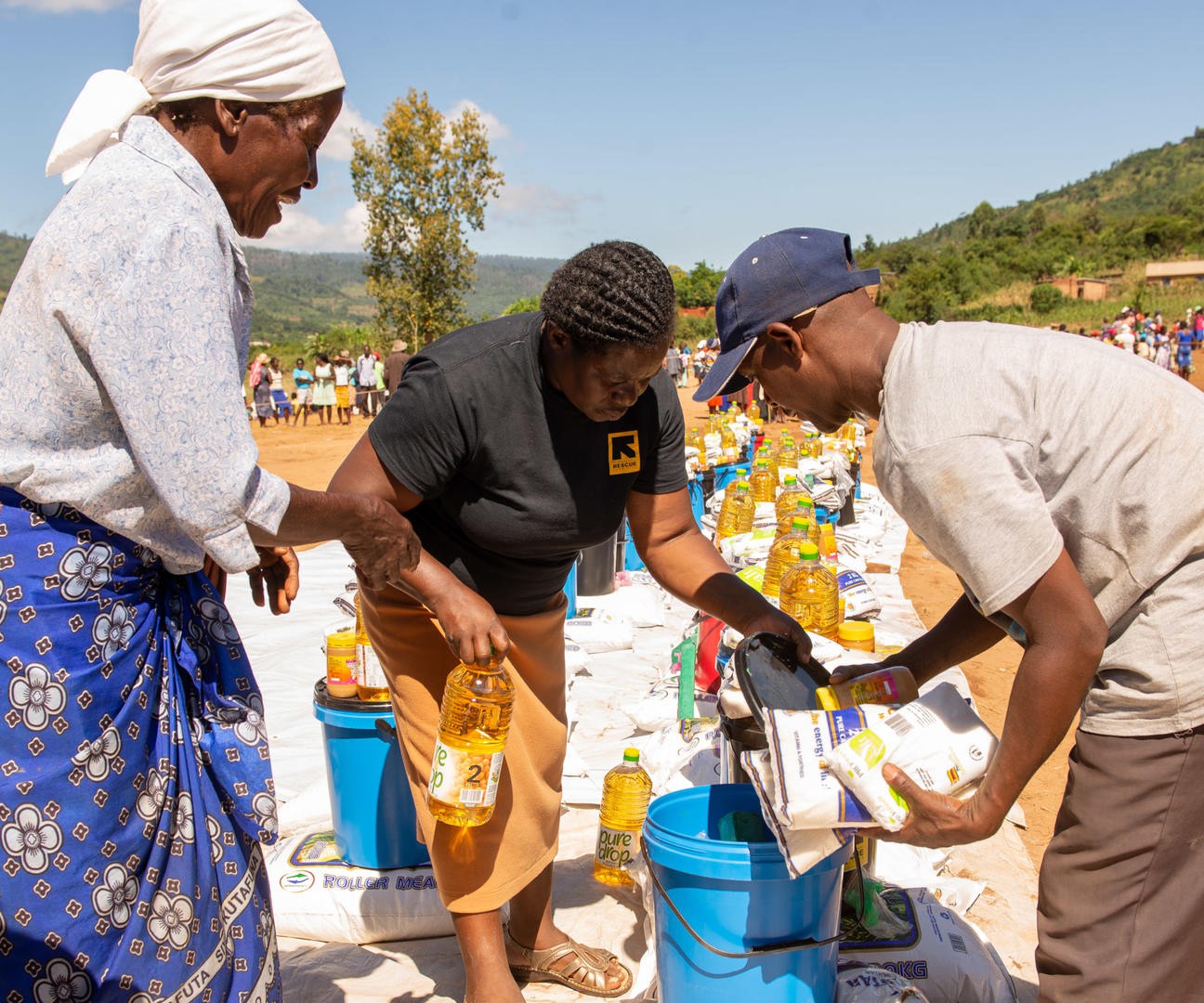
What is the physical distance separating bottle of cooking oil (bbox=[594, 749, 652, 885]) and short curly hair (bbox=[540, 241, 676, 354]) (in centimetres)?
157

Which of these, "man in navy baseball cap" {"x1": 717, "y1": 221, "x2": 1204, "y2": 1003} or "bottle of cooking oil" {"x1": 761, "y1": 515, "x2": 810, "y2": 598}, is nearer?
"man in navy baseball cap" {"x1": 717, "y1": 221, "x2": 1204, "y2": 1003}

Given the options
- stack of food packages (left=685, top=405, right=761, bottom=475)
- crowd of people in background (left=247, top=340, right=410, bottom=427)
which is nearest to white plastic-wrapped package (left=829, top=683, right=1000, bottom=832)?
stack of food packages (left=685, top=405, right=761, bottom=475)

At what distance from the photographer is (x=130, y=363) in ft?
4.52

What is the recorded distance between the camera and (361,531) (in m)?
1.77

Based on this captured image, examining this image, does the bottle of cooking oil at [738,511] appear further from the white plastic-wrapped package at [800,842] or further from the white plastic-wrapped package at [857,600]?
the white plastic-wrapped package at [800,842]

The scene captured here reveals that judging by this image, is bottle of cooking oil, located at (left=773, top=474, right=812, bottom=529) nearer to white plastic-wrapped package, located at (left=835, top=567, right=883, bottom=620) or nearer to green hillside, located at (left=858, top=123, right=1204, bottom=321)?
white plastic-wrapped package, located at (left=835, top=567, right=883, bottom=620)

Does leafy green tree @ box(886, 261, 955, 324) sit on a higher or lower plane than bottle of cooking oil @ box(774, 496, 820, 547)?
higher

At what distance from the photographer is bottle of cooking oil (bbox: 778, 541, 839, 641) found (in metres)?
3.56

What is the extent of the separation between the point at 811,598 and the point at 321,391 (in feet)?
63.6

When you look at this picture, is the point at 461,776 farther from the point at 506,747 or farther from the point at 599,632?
the point at 599,632

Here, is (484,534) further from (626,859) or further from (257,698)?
(626,859)

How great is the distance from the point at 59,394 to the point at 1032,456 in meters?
1.55

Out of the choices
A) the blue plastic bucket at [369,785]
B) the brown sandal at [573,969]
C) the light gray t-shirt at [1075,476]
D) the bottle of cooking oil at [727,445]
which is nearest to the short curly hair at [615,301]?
the light gray t-shirt at [1075,476]

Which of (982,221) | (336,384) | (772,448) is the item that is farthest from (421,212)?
(982,221)
